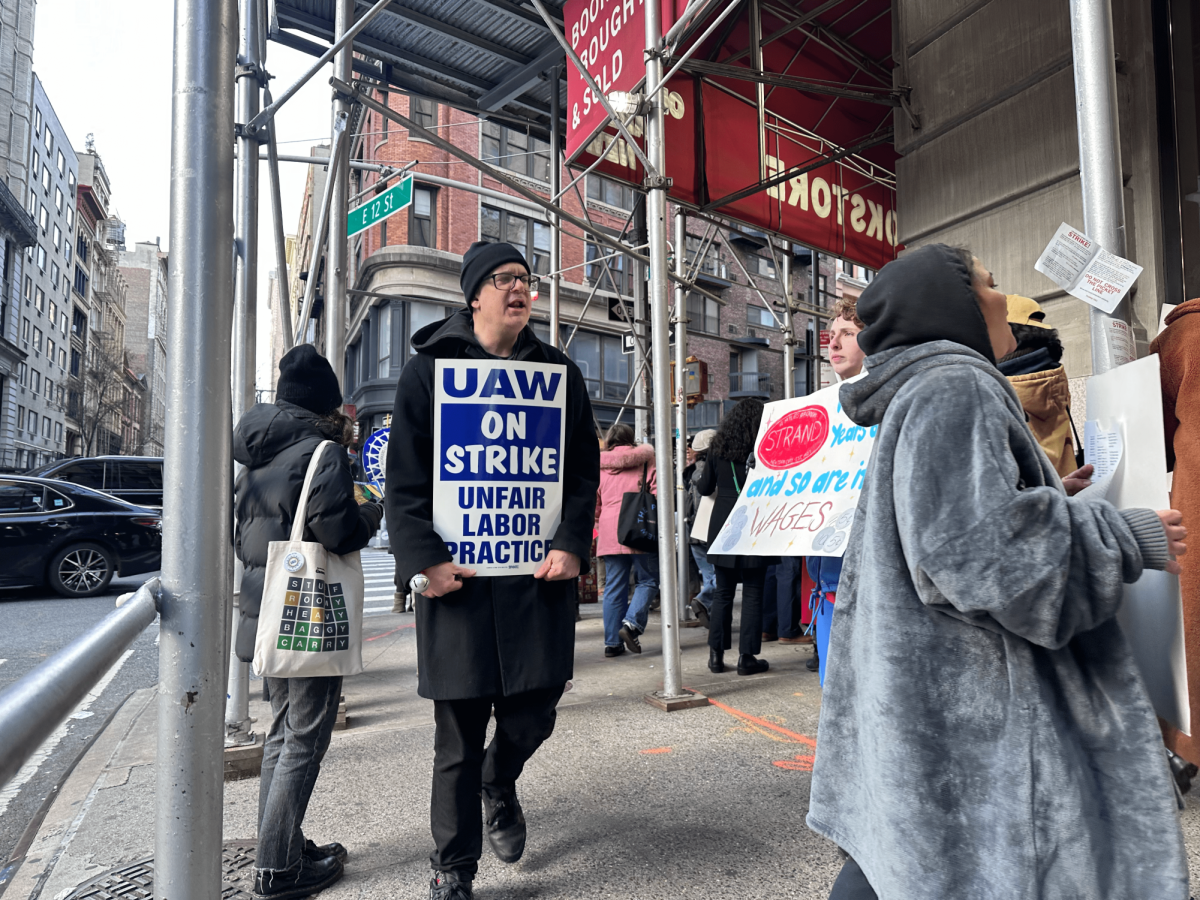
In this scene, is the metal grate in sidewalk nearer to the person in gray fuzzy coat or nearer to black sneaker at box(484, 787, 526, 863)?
black sneaker at box(484, 787, 526, 863)

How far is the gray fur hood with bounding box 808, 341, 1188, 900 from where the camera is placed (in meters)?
1.37

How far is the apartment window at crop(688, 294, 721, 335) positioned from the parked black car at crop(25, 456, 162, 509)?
2200 cm

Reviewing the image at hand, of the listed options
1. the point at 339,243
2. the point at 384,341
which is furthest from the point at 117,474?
the point at 339,243

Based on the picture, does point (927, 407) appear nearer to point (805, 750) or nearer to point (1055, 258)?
point (1055, 258)

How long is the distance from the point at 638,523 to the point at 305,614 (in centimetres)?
434

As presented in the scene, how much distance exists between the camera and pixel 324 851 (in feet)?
9.43

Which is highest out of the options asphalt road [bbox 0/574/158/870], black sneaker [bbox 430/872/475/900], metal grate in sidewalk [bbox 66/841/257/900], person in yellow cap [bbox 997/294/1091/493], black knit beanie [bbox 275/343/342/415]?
black knit beanie [bbox 275/343/342/415]

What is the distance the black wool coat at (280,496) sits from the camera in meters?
2.85

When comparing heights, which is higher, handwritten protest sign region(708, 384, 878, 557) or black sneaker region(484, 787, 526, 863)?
handwritten protest sign region(708, 384, 878, 557)

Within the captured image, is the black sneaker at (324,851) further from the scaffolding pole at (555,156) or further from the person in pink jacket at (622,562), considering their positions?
the scaffolding pole at (555,156)

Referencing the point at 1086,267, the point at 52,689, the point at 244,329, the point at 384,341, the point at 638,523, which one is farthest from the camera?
the point at 384,341

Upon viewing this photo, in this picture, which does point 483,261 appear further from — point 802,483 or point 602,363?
point 602,363

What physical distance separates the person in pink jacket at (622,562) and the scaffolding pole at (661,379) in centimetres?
175

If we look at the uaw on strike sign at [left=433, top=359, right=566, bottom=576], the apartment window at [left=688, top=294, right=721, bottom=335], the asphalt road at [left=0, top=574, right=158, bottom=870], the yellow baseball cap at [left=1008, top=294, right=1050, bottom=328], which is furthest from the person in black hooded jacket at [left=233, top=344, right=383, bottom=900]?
the apartment window at [left=688, top=294, right=721, bottom=335]
